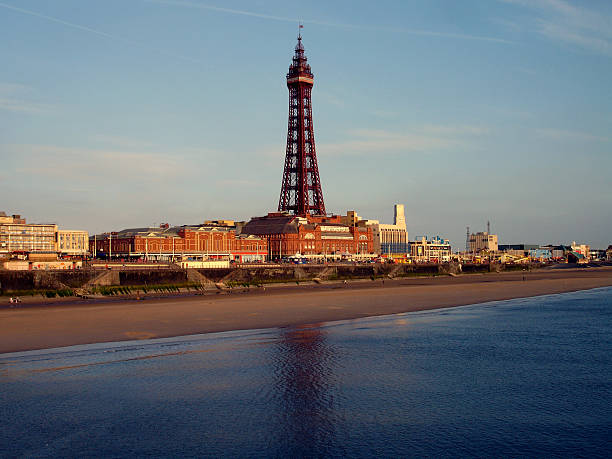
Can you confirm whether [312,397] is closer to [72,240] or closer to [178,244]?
[178,244]

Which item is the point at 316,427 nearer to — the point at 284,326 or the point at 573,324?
the point at 284,326

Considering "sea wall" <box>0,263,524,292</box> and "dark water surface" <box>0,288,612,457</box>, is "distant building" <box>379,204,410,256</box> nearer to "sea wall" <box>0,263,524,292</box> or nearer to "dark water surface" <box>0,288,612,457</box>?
"sea wall" <box>0,263,524,292</box>

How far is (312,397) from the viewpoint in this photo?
60.8 feet

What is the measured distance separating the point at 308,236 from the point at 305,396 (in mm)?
109124

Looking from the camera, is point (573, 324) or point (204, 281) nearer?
point (573, 324)

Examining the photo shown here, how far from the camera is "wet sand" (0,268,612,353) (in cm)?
2922

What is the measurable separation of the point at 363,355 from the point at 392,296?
2947 centimetres

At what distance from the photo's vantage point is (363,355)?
25.0 m

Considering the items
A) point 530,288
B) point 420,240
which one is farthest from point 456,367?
point 420,240

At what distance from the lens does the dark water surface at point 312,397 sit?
568 inches

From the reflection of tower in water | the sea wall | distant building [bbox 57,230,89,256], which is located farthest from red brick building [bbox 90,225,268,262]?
the reflection of tower in water

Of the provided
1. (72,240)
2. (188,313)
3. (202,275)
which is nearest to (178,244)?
(72,240)

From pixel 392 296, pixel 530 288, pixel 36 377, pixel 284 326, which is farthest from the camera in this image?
pixel 530 288

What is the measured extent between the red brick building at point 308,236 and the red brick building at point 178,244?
4001mm
